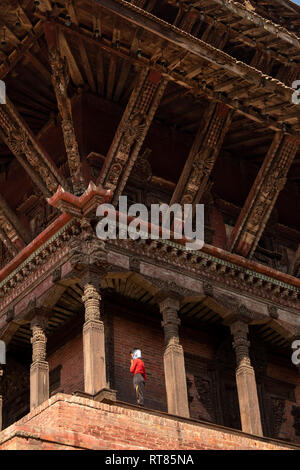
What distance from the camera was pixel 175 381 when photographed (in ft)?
53.6

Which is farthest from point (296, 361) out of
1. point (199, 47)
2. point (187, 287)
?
point (199, 47)

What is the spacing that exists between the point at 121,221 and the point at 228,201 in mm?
3759

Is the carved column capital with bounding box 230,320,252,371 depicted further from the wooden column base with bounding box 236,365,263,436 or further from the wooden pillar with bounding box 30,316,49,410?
the wooden pillar with bounding box 30,316,49,410

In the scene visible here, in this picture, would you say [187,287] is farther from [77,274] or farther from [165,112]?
[165,112]

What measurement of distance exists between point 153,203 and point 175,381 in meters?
3.83

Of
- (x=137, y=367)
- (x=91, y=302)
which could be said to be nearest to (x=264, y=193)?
(x=91, y=302)

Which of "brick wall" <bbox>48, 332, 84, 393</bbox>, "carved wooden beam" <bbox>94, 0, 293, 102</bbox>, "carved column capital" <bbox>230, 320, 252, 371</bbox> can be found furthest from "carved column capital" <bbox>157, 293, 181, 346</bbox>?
"carved wooden beam" <bbox>94, 0, 293, 102</bbox>

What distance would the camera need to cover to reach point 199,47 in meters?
17.9

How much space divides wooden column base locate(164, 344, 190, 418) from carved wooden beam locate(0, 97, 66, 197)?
11.2 ft

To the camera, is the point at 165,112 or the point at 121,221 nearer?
the point at 121,221

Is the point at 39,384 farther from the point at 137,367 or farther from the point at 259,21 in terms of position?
the point at 259,21

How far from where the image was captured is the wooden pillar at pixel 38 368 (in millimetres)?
16484

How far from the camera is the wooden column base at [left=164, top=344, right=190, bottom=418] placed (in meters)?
16.1

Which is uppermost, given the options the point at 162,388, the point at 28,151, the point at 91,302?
the point at 28,151
